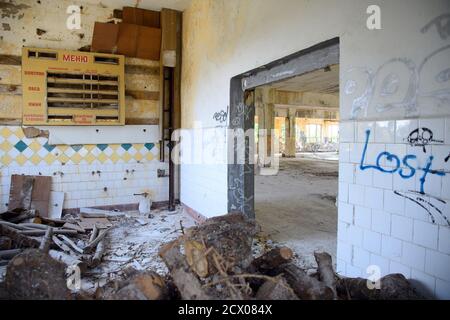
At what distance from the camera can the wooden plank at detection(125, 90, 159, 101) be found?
5301 millimetres

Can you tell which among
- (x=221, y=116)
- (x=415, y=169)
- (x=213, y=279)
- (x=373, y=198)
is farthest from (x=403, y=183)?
(x=221, y=116)

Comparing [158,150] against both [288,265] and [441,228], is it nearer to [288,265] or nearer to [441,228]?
[288,265]

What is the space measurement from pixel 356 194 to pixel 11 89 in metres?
4.96

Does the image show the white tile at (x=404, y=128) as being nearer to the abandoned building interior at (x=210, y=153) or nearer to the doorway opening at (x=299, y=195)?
the abandoned building interior at (x=210, y=153)

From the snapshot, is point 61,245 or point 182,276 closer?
point 182,276

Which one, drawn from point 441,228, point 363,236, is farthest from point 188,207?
point 441,228

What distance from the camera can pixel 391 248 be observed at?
1.88 meters

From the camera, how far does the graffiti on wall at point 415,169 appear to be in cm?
163

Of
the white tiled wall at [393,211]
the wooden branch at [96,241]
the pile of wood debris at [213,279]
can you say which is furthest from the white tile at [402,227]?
the wooden branch at [96,241]

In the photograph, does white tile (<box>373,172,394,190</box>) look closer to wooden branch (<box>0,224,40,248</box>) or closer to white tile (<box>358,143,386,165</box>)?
white tile (<box>358,143,386,165</box>)

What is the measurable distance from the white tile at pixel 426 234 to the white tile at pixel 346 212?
18.1 inches

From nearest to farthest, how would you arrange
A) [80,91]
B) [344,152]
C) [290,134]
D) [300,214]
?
[344,152]
[80,91]
[300,214]
[290,134]

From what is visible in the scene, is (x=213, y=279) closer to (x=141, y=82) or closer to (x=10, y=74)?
(x=141, y=82)

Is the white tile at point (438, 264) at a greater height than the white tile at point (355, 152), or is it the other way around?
the white tile at point (355, 152)
